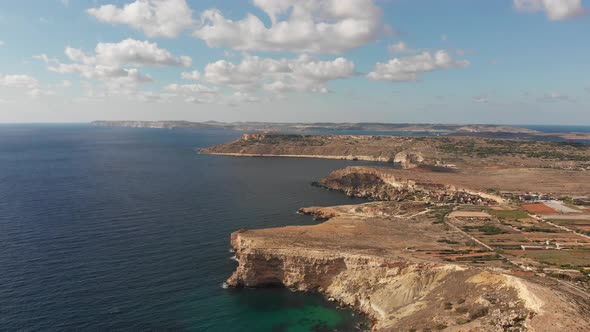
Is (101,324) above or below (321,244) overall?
below

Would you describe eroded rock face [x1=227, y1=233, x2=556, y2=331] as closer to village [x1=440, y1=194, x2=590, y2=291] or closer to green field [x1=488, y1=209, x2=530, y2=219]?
village [x1=440, y1=194, x2=590, y2=291]

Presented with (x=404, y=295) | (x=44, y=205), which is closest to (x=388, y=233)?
(x=404, y=295)

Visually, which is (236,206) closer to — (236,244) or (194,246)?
(194,246)

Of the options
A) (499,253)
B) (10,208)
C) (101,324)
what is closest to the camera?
(101,324)

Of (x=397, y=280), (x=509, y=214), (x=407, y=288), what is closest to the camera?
(x=407, y=288)

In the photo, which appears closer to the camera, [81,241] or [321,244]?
[321,244]

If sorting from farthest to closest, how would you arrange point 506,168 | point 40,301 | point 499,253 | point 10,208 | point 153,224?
point 506,168 → point 10,208 → point 153,224 → point 499,253 → point 40,301

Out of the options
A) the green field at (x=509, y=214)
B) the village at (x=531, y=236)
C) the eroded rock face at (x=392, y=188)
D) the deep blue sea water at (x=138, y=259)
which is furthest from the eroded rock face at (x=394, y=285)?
the eroded rock face at (x=392, y=188)

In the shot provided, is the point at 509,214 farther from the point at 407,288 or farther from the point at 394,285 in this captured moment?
the point at 394,285

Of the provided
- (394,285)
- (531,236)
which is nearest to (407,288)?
(394,285)
